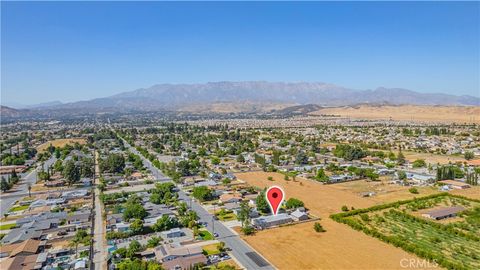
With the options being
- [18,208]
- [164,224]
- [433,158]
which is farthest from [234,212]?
[433,158]

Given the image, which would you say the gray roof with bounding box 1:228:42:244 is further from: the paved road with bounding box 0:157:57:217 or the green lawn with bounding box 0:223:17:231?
the paved road with bounding box 0:157:57:217

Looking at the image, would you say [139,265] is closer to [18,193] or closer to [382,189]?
[382,189]

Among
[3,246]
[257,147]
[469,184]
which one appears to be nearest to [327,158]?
[257,147]

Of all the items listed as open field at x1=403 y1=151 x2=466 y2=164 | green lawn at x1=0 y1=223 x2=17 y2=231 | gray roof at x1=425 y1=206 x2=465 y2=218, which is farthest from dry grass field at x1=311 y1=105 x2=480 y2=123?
green lawn at x1=0 y1=223 x2=17 y2=231

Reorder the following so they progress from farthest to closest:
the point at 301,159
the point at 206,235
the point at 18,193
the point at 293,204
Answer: the point at 301,159 → the point at 18,193 → the point at 293,204 → the point at 206,235

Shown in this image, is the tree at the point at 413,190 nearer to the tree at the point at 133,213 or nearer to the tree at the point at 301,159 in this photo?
the tree at the point at 301,159
